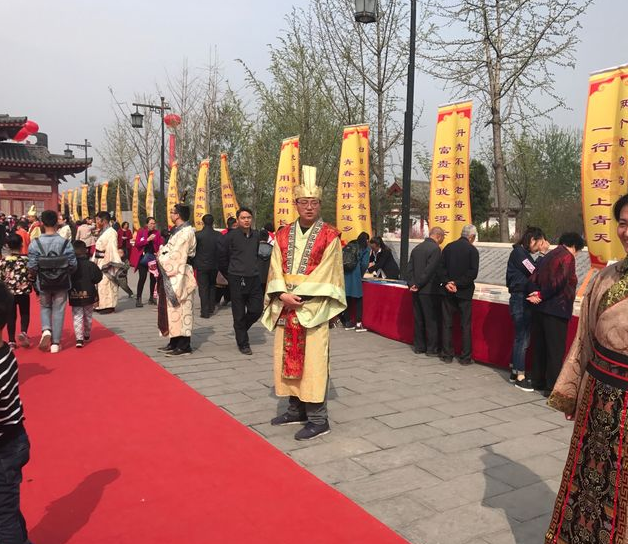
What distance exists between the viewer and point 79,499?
119 inches

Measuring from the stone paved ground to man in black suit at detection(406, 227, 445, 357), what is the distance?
256mm

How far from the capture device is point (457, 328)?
6.58 m

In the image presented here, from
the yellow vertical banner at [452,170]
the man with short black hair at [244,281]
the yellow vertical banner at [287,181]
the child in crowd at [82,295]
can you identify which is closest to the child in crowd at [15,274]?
the child in crowd at [82,295]

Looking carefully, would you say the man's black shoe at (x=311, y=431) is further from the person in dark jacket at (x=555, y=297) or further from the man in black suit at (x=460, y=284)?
the man in black suit at (x=460, y=284)

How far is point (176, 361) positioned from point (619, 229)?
500 cm

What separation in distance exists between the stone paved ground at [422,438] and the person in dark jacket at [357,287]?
4.92ft

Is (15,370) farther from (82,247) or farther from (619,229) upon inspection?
(82,247)

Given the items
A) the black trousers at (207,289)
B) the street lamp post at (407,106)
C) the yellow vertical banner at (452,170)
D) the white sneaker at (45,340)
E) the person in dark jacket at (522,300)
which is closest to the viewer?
the person in dark jacket at (522,300)

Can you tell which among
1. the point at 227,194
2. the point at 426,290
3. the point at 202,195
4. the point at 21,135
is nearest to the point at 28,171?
the point at 21,135

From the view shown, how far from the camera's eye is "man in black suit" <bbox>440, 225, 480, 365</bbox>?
20.0 feet

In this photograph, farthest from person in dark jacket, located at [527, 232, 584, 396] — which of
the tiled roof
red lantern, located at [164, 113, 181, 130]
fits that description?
the tiled roof

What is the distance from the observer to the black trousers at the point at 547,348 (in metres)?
5.07

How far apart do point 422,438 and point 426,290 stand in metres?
2.83

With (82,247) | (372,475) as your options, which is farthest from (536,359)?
(82,247)
